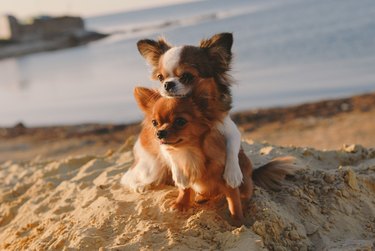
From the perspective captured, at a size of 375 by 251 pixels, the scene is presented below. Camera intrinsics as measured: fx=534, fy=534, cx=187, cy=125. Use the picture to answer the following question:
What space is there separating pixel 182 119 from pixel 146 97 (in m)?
0.49

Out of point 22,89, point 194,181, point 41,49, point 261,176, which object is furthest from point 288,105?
point 41,49

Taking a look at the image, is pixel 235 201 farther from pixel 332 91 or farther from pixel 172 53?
pixel 332 91

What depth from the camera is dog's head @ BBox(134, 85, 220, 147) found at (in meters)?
A: 3.33

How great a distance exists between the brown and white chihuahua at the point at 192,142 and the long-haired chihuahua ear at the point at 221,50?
1.57ft

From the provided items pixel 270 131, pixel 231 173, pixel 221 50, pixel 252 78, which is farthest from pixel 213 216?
pixel 252 78

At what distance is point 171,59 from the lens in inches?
154

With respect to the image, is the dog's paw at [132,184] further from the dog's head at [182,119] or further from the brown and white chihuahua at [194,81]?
the dog's head at [182,119]

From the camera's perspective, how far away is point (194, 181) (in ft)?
11.8

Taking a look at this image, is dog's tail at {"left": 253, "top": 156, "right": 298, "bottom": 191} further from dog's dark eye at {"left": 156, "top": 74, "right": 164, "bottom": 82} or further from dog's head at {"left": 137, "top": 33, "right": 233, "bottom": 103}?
dog's dark eye at {"left": 156, "top": 74, "right": 164, "bottom": 82}

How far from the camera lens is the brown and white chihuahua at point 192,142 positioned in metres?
3.37

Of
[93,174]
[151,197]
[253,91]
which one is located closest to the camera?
[151,197]

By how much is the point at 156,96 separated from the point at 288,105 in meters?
10.3

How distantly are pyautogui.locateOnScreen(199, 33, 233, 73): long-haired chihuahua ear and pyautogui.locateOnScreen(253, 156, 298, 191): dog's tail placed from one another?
96cm

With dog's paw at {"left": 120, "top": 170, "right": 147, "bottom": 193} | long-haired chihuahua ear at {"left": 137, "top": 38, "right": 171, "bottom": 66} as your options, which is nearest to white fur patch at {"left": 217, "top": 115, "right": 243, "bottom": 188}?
long-haired chihuahua ear at {"left": 137, "top": 38, "right": 171, "bottom": 66}
